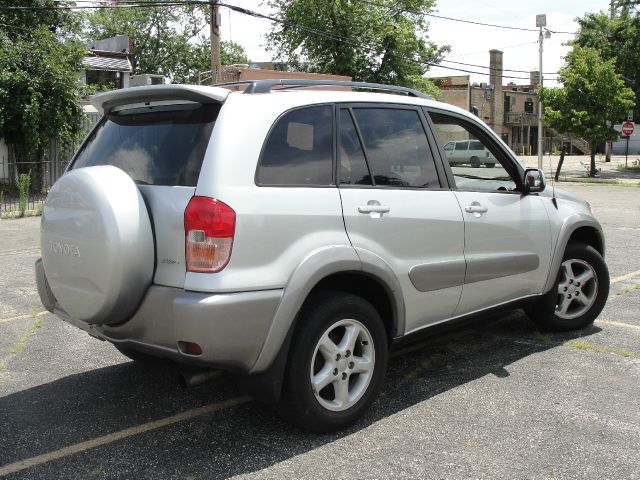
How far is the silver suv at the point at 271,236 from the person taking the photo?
3.12 meters

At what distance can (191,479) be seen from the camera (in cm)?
310

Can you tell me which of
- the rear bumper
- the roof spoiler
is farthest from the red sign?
the rear bumper

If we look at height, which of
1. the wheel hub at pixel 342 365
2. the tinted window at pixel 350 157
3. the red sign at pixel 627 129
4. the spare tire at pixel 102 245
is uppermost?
the red sign at pixel 627 129

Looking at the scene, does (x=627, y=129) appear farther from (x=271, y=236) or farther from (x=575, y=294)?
(x=271, y=236)

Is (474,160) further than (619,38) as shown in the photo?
No

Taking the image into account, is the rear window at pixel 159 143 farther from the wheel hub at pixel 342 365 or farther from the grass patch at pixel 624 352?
the grass patch at pixel 624 352

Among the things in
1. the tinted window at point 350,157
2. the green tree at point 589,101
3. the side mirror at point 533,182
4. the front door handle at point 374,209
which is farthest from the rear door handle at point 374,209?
the green tree at point 589,101

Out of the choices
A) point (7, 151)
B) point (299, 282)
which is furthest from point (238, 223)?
point (7, 151)

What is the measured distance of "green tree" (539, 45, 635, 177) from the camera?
3056 cm

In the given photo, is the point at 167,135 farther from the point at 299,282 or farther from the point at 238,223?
the point at 299,282

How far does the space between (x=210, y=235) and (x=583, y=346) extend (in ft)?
11.1

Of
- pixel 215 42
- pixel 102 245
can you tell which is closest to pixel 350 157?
pixel 102 245

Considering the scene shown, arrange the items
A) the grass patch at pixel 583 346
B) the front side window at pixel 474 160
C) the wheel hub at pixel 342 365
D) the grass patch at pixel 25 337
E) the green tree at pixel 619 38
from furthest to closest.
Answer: the green tree at pixel 619 38 < the grass patch at pixel 25 337 < the grass patch at pixel 583 346 < the front side window at pixel 474 160 < the wheel hub at pixel 342 365

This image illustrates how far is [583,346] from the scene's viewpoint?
511 cm
